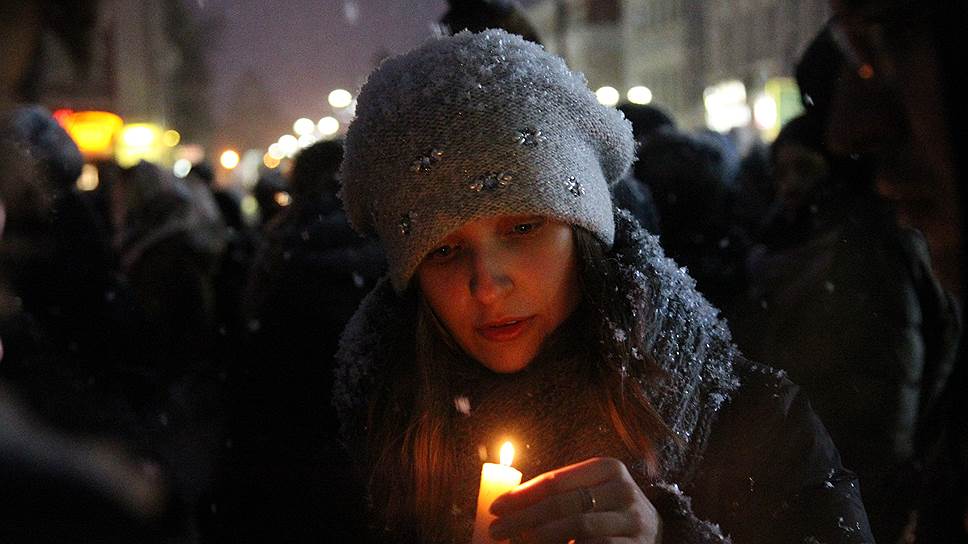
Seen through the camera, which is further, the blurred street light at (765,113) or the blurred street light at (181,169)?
the blurred street light at (765,113)

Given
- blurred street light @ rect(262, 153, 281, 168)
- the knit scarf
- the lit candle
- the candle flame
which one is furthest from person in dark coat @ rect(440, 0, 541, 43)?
blurred street light @ rect(262, 153, 281, 168)

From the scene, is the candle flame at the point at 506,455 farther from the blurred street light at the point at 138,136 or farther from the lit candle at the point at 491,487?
the blurred street light at the point at 138,136

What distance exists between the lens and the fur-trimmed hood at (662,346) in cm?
215

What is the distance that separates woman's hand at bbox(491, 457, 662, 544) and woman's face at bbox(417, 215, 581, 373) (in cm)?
44

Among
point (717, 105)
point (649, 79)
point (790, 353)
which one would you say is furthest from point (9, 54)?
point (649, 79)

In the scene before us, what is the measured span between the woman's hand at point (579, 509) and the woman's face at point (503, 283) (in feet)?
1.46

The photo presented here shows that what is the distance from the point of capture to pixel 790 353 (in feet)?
12.8

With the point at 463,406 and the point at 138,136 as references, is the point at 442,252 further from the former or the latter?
the point at 138,136

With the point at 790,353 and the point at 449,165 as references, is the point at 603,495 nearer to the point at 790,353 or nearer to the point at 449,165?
the point at 449,165

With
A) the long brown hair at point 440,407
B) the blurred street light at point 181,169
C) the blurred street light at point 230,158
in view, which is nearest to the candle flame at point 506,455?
the long brown hair at point 440,407

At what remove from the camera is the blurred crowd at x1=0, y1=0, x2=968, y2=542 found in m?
1.12

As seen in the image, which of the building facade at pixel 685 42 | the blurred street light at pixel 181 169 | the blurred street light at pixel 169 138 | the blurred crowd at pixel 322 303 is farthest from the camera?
the building facade at pixel 685 42

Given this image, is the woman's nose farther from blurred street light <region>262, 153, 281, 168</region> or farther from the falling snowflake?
blurred street light <region>262, 153, 281, 168</region>

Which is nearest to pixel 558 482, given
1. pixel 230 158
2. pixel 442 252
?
pixel 442 252
